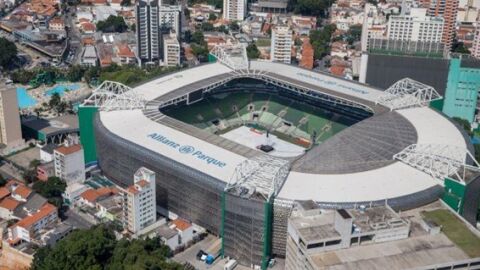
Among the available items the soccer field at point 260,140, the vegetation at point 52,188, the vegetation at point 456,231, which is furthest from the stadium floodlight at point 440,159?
the vegetation at point 52,188

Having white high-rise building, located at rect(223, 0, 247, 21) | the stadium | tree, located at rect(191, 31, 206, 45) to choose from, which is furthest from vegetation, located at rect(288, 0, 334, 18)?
the stadium

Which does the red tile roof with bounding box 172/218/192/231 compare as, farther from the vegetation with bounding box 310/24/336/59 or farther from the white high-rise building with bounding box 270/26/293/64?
the vegetation with bounding box 310/24/336/59

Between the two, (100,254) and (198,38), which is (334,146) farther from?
(198,38)

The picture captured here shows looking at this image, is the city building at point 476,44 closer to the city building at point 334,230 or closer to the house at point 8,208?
the city building at point 334,230

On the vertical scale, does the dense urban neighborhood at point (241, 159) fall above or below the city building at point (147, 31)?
below

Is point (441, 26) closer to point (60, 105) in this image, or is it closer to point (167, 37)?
point (167, 37)

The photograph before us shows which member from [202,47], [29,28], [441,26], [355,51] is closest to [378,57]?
[441,26]
